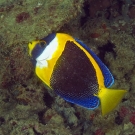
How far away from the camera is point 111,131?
338 centimetres

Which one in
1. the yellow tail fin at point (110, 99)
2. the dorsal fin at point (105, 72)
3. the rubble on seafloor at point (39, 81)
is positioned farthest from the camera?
the rubble on seafloor at point (39, 81)

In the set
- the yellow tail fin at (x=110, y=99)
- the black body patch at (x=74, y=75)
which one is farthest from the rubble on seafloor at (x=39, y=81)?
the yellow tail fin at (x=110, y=99)

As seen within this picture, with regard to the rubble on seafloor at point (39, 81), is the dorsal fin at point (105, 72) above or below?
above

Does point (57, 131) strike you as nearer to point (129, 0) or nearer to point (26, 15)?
point (26, 15)

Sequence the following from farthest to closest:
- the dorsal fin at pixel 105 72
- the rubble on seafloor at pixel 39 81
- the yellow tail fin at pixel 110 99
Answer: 1. the rubble on seafloor at pixel 39 81
2. the dorsal fin at pixel 105 72
3. the yellow tail fin at pixel 110 99

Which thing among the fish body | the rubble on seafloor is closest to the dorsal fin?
the fish body

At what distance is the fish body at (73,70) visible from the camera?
1.45 metres

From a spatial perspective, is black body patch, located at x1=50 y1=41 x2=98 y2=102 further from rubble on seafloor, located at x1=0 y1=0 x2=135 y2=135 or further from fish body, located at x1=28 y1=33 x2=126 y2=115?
rubble on seafloor, located at x1=0 y1=0 x2=135 y2=135

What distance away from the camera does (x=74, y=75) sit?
61.1 inches

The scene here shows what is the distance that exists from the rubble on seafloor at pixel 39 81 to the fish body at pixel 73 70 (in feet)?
5.17

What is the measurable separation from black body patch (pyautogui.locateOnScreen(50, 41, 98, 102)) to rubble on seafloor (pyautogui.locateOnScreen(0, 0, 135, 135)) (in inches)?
61.8

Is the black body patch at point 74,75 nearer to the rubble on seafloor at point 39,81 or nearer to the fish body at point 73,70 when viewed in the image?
the fish body at point 73,70

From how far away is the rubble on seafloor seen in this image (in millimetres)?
3131

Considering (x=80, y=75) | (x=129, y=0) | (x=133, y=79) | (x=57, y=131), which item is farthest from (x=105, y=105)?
(x=129, y=0)
